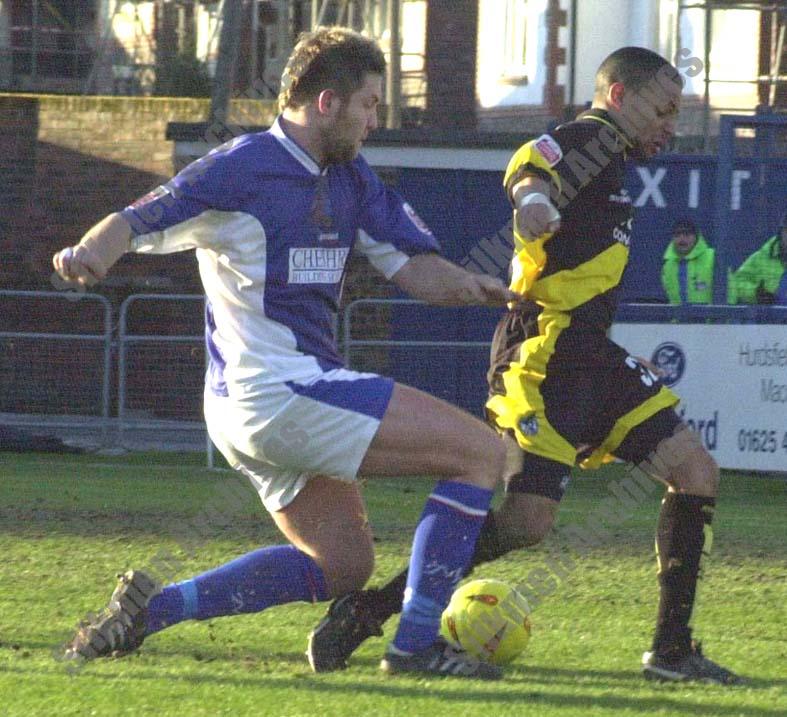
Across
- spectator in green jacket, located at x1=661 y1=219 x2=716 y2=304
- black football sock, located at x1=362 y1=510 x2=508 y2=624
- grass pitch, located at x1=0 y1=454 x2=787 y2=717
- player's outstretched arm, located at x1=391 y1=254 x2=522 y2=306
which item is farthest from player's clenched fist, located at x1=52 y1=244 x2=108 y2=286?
spectator in green jacket, located at x1=661 y1=219 x2=716 y2=304

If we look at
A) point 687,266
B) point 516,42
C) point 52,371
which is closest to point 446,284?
point 687,266

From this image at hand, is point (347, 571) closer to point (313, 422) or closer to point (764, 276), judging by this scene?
point (313, 422)

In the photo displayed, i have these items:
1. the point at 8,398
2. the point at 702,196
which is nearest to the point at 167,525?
the point at 8,398

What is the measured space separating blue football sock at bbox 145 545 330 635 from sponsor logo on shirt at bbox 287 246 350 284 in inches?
36.8

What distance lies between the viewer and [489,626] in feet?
19.4

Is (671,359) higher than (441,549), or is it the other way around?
(671,359)

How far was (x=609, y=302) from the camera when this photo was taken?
241 inches

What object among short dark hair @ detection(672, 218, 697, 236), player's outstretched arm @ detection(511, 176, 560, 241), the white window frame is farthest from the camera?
the white window frame

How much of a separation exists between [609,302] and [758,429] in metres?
5.96

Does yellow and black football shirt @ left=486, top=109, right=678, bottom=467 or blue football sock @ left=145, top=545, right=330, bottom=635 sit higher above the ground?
yellow and black football shirt @ left=486, top=109, right=678, bottom=467

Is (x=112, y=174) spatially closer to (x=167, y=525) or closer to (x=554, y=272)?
(x=167, y=525)

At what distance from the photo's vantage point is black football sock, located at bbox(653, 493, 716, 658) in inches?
231

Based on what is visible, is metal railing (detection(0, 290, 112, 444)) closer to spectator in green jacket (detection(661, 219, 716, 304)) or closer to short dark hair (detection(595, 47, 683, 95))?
spectator in green jacket (detection(661, 219, 716, 304))

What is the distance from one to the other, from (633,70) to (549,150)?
49 cm
